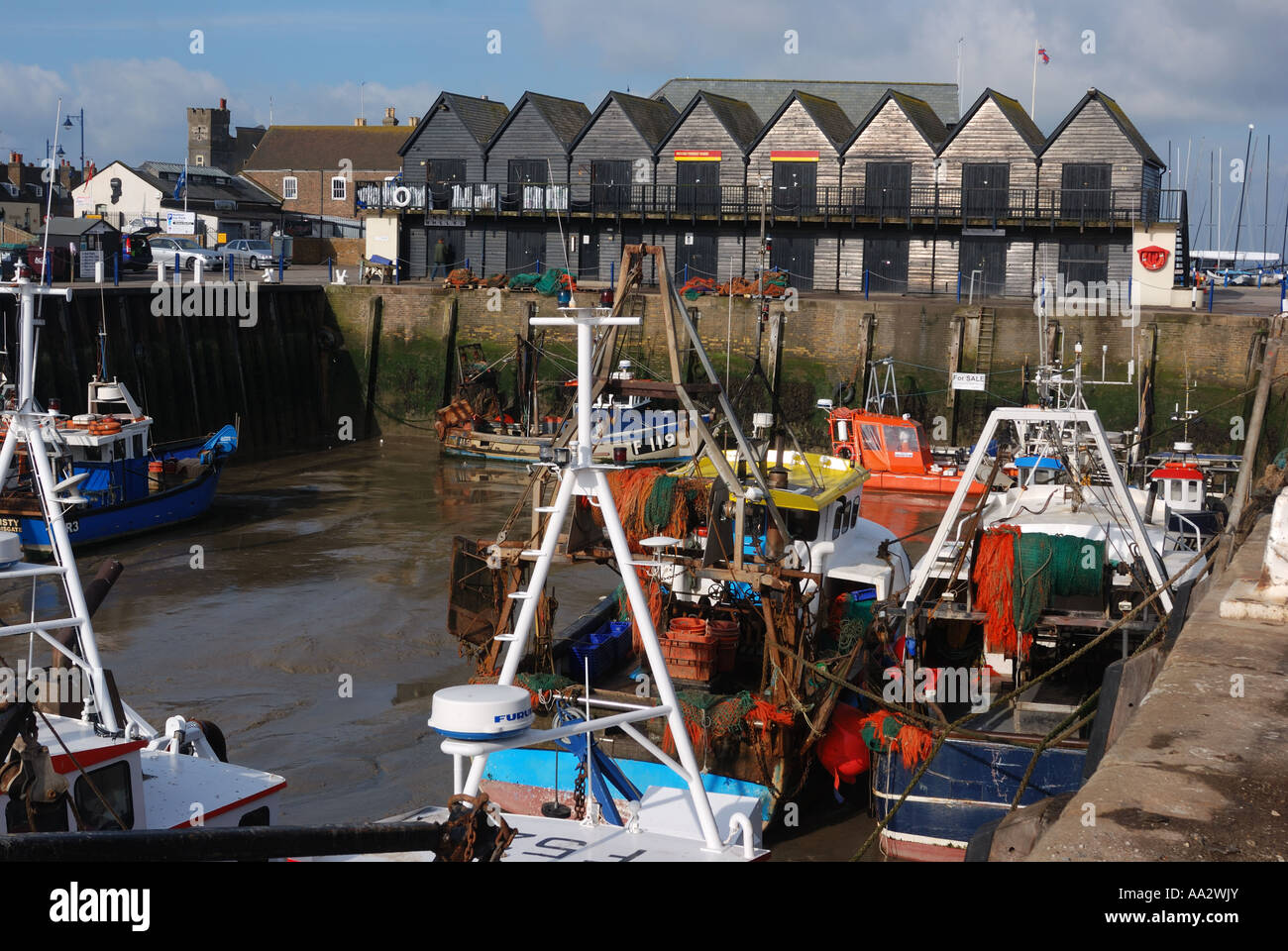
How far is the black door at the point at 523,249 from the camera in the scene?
43.2 meters

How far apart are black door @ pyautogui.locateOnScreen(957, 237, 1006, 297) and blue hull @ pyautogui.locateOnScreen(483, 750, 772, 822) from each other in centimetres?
3154

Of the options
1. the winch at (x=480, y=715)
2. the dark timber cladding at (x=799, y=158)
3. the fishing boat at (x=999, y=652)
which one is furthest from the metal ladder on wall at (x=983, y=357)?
the winch at (x=480, y=715)

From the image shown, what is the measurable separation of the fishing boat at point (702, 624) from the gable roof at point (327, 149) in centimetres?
5765

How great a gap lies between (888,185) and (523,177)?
1228cm

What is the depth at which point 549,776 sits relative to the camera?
10.5 m

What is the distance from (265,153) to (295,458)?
41.0m

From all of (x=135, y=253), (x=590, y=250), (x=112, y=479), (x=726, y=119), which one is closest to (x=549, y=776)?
(x=112, y=479)

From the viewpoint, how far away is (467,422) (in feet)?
108

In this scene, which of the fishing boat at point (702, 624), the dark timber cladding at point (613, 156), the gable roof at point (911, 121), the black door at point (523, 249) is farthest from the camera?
the dark timber cladding at point (613, 156)

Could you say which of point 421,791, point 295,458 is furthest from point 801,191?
point 421,791

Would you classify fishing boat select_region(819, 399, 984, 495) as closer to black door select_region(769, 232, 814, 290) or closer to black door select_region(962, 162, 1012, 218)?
black door select_region(769, 232, 814, 290)

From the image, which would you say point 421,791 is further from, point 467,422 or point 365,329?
point 365,329

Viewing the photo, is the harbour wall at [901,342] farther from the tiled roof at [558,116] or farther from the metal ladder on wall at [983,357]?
the tiled roof at [558,116]

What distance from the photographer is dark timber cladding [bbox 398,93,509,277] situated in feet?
144
